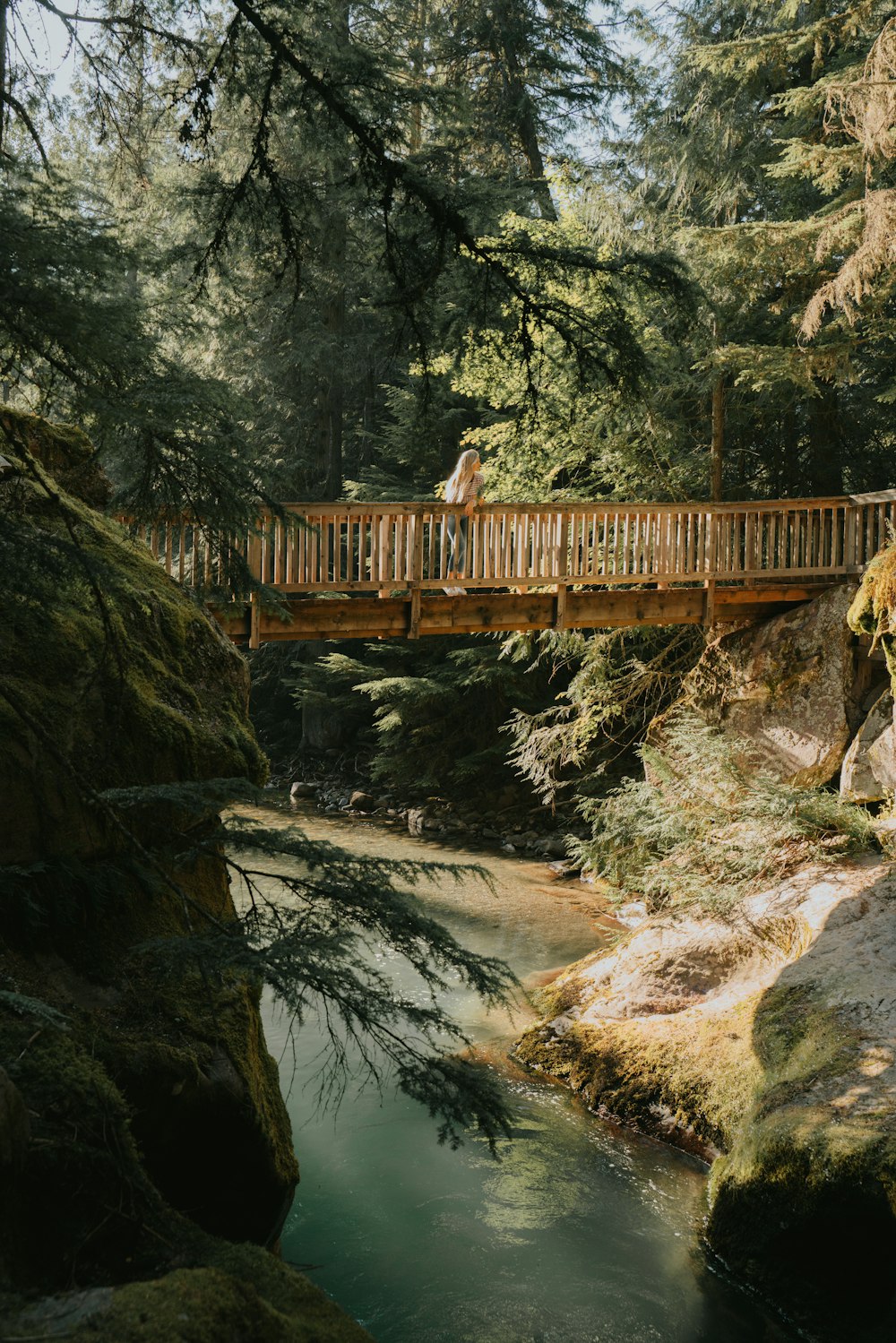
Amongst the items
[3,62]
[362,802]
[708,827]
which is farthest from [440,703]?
[3,62]

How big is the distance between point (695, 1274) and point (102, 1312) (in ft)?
12.2

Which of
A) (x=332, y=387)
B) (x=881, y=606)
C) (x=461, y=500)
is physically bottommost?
(x=881, y=606)

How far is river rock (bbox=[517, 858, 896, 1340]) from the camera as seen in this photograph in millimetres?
4707

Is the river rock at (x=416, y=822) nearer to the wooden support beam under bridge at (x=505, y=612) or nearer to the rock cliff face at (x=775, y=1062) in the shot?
the wooden support beam under bridge at (x=505, y=612)

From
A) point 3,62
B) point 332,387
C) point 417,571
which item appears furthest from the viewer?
point 332,387

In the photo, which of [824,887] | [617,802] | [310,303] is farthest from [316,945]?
[310,303]

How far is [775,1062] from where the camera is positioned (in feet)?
19.7

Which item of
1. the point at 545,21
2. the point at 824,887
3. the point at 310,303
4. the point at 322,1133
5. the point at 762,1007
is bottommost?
the point at 322,1133

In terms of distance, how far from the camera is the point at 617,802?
10727mm

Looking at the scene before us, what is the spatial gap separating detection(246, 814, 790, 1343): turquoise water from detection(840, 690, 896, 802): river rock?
14.5 ft

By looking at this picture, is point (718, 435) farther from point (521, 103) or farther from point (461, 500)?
point (521, 103)

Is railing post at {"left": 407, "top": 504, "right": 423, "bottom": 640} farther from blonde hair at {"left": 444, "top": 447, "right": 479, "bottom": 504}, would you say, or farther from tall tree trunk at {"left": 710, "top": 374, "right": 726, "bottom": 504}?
tall tree trunk at {"left": 710, "top": 374, "right": 726, "bottom": 504}

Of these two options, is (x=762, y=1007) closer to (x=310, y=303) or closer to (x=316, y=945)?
(x=316, y=945)

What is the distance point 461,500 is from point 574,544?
130 centimetres
